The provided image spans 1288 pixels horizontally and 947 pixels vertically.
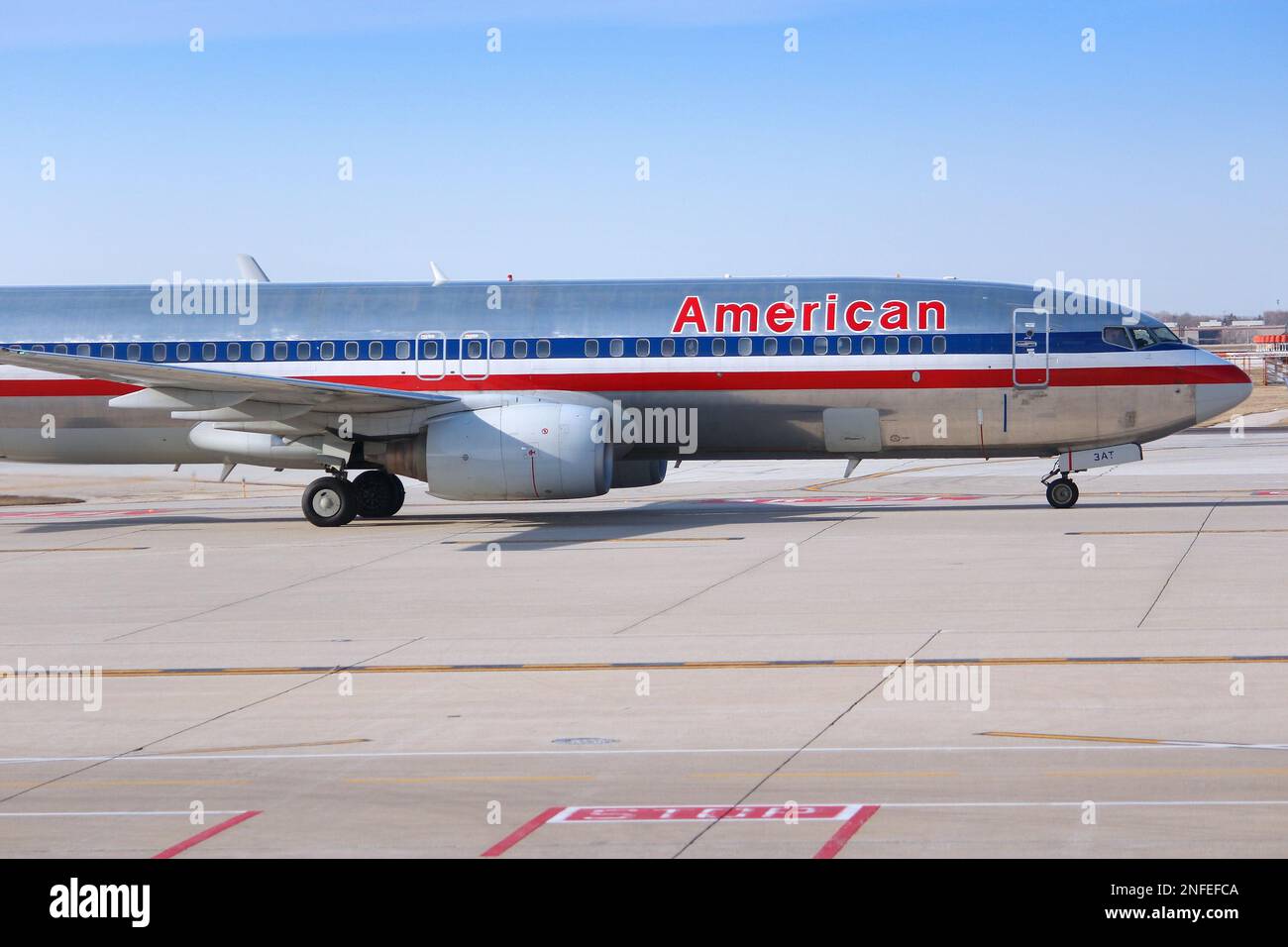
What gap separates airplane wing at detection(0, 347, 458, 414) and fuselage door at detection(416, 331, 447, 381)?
25.4 inches

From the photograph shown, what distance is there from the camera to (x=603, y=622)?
16969 mm

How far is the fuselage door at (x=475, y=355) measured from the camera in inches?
1106

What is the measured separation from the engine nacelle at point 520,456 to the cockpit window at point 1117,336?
948 centimetres

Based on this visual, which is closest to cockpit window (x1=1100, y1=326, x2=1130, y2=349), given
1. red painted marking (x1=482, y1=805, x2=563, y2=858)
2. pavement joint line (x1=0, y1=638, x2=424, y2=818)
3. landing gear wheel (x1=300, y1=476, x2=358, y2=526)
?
landing gear wheel (x1=300, y1=476, x2=358, y2=526)

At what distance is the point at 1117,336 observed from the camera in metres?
27.4

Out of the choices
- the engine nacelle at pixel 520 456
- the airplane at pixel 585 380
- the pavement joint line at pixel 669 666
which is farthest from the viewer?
the airplane at pixel 585 380

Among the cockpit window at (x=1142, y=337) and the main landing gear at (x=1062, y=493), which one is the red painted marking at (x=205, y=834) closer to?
the main landing gear at (x=1062, y=493)

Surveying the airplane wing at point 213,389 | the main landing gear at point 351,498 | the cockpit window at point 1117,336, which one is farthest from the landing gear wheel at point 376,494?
the cockpit window at point 1117,336

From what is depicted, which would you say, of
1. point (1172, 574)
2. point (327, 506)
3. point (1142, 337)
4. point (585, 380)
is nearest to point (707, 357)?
point (585, 380)

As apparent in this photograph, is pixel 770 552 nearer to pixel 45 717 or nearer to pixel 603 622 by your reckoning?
pixel 603 622

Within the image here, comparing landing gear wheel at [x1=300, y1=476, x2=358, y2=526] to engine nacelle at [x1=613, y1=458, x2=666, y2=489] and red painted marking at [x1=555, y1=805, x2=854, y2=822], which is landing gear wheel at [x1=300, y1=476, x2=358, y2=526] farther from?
red painted marking at [x1=555, y1=805, x2=854, y2=822]

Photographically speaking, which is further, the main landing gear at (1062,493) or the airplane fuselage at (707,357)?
the main landing gear at (1062,493)

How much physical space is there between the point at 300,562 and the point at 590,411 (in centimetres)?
613

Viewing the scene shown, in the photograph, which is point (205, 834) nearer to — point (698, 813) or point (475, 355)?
point (698, 813)
